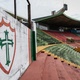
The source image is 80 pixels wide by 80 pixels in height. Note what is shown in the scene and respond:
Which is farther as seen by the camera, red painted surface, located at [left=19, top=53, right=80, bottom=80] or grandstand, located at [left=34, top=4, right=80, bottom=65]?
grandstand, located at [left=34, top=4, right=80, bottom=65]

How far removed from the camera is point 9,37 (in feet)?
14.2

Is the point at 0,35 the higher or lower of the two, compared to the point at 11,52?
higher

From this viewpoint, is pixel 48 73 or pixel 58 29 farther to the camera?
pixel 58 29

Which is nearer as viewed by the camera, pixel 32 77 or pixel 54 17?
pixel 32 77

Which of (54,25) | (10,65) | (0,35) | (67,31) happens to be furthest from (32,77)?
(67,31)

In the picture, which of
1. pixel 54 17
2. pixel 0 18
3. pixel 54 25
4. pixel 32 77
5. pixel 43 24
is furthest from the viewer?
pixel 54 25

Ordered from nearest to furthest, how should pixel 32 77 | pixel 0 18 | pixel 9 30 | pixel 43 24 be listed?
pixel 0 18 < pixel 9 30 < pixel 32 77 < pixel 43 24

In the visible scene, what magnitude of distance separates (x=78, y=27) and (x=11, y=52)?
46.2m

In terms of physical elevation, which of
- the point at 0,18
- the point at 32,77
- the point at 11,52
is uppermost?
the point at 0,18

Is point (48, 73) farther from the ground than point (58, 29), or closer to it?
closer to it

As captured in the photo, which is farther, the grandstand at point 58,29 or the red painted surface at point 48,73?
the grandstand at point 58,29

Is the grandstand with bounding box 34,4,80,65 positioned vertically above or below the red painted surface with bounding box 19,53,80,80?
above

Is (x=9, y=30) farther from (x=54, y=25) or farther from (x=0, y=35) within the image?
(x=54, y=25)

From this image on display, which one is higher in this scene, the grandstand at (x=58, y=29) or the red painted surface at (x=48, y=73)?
the grandstand at (x=58, y=29)
